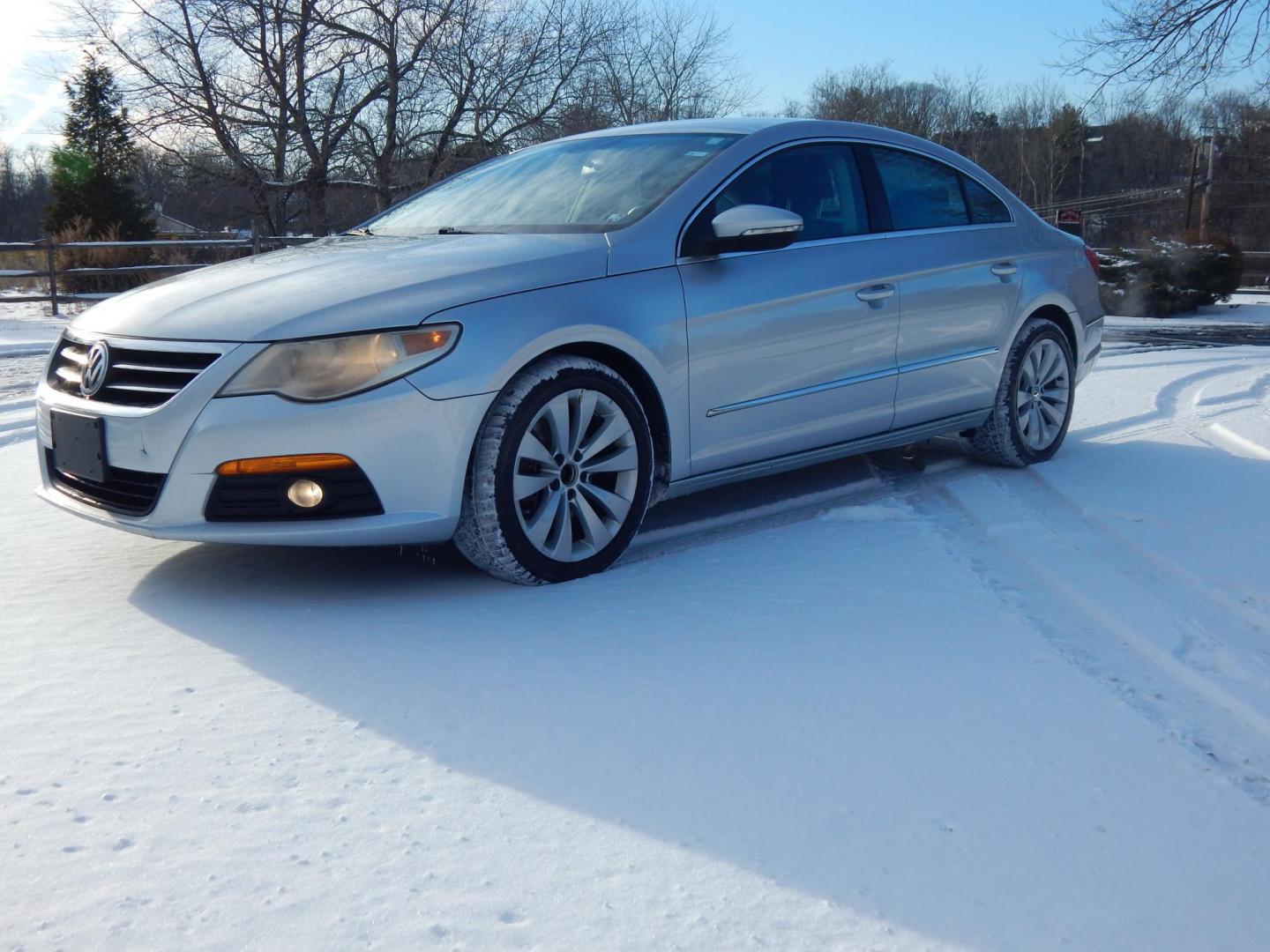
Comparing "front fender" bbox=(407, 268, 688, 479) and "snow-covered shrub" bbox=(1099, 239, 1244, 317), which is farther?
"snow-covered shrub" bbox=(1099, 239, 1244, 317)

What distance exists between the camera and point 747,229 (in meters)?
4.05

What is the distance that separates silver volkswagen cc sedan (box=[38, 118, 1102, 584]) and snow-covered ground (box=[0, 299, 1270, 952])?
0.30 meters

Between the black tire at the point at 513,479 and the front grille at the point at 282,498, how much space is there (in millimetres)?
302

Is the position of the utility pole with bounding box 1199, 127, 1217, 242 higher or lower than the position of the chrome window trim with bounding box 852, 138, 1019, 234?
higher

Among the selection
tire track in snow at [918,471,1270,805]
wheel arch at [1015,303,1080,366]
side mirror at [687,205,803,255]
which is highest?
side mirror at [687,205,803,255]

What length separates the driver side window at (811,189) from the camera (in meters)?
4.45

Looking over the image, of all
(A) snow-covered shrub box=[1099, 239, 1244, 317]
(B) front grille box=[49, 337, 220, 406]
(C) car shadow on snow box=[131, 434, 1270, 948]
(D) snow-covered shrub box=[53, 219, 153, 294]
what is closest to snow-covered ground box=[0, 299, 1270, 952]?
(C) car shadow on snow box=[131, 434, 1270, 948]

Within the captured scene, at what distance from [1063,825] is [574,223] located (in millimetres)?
2652

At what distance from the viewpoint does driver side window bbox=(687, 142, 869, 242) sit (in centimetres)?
445

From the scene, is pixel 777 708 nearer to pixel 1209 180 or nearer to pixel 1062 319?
pixel 1062 319

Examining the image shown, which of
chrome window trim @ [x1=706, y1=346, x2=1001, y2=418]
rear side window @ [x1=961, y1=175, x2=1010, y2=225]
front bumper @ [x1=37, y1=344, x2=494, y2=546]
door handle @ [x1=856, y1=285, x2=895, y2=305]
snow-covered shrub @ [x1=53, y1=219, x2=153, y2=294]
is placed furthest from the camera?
snow-covered shrub @ [x1=53, y1=219, x2=153, y2=294]

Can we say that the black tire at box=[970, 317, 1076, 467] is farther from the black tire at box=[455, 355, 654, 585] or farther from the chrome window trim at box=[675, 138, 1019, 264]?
the black tire at box=[455, 355, 654, 585]

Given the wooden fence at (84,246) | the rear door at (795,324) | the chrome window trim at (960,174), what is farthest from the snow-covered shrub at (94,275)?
the rear door at (795,324)

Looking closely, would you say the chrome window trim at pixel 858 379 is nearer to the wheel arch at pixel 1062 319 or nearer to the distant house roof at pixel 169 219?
the wheel arch at pixel 1062 319
